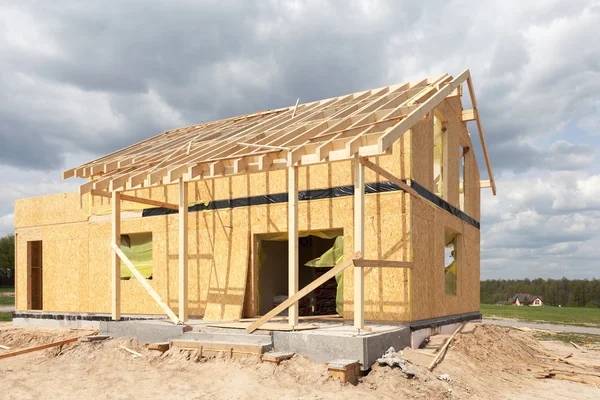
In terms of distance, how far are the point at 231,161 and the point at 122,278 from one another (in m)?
6.68

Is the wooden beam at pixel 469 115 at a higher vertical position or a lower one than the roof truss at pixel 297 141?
higher

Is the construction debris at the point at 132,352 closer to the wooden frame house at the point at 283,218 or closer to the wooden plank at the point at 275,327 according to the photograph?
the wooden frame house at the point at 283,218

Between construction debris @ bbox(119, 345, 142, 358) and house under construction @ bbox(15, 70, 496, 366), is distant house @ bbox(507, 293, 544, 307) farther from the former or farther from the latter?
construction debris @ bbox(119, 345, 142, 358)

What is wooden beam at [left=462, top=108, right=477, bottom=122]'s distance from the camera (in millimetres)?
16250

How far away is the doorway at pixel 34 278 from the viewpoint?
59.3ft

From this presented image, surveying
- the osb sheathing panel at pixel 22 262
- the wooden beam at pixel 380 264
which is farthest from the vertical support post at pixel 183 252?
the osb sheathing panel at pixel 22 262

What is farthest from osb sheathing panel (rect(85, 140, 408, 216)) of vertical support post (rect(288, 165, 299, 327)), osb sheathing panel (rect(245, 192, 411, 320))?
vertical support post (rect(288, 165, 299, 327))

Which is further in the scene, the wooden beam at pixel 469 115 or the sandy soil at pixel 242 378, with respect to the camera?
the wooden beam at pixel 469 115

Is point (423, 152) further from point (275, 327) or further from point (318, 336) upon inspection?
point (318, 336)

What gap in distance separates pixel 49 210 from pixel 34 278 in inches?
138

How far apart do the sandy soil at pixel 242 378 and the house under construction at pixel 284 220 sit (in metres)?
1.07

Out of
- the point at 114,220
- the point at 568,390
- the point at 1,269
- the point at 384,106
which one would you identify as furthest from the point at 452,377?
the point at 1,269

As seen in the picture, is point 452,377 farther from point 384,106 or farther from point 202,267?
point 202,267

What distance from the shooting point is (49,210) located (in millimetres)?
17641
